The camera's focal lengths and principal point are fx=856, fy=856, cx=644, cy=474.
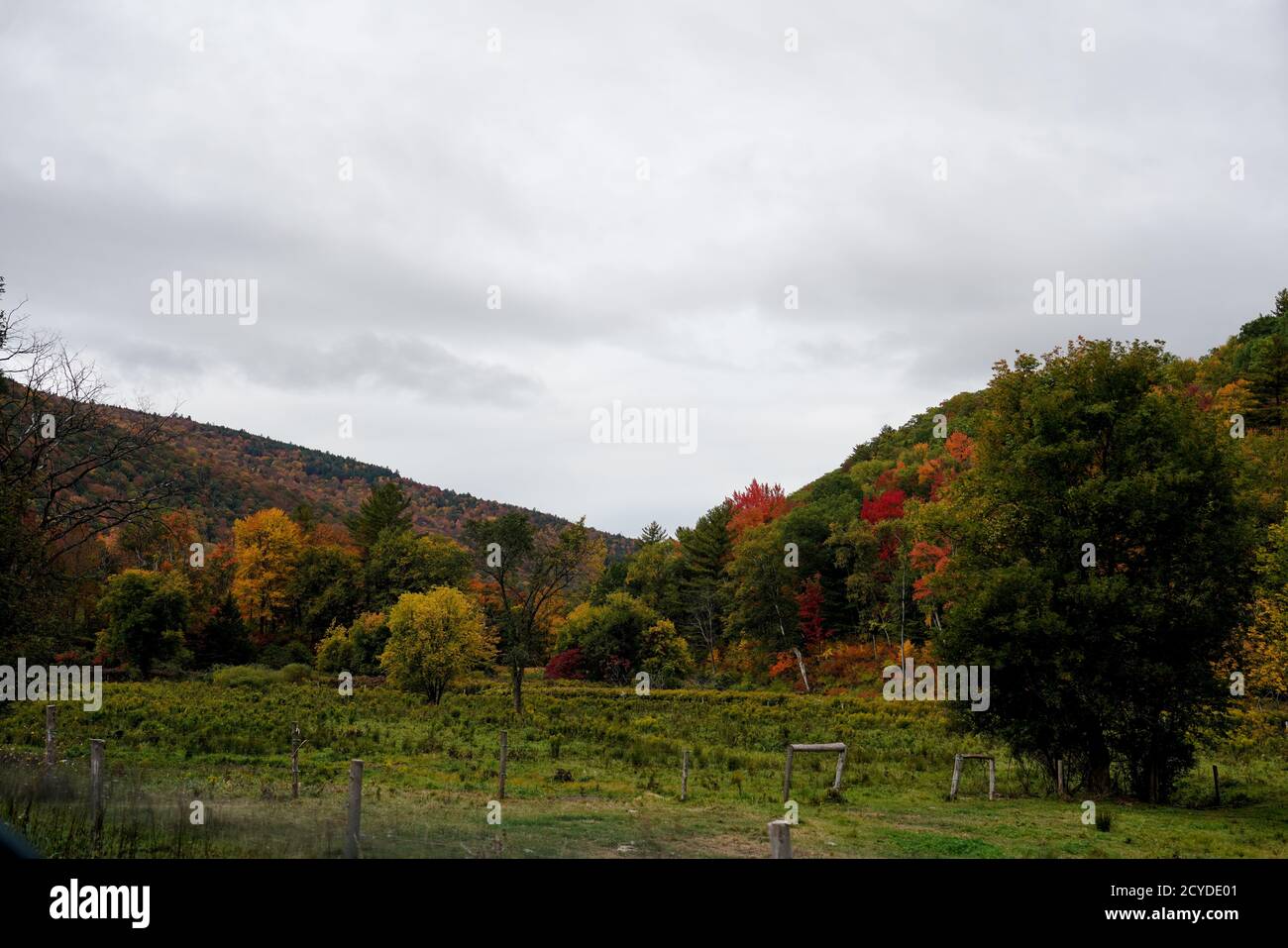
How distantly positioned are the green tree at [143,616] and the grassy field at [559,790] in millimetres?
17132

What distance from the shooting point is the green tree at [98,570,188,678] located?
181 feet

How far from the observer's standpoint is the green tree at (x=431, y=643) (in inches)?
2000

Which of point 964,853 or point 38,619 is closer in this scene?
point 964,853

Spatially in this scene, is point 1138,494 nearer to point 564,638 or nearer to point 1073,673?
point 1073,673

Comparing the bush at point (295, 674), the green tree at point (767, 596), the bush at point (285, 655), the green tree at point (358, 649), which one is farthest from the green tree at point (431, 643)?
the green tree at point (767, 596)

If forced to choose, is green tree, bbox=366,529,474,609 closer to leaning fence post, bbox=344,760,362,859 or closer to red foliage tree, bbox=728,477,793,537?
red foliage tree, bbox=728,477,793,537

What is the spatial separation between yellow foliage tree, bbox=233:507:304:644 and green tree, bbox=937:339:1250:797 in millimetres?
72085

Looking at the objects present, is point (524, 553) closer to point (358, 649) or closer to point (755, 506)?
point (358, 649)

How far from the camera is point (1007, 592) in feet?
70.8

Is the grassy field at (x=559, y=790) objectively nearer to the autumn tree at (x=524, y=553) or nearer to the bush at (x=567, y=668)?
the autumn tree at (x=524, y=553)

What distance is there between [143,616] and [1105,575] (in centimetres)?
5543

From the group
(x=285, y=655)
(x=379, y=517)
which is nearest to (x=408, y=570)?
(x=285, y=655)

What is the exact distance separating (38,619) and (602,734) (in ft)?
62.8
